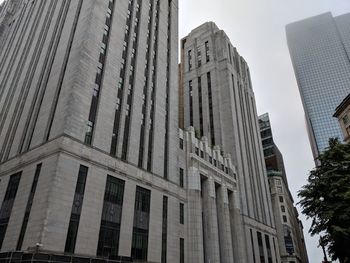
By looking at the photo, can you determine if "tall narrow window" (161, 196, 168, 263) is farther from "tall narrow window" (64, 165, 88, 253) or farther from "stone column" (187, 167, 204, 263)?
"tall narrow window" (64, 165, 88, 253)

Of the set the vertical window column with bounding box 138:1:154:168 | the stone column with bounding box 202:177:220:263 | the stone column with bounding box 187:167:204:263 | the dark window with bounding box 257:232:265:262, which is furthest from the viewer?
the dark window with bounding box 257:232:265:262

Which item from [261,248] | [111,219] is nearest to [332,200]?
[111,219]

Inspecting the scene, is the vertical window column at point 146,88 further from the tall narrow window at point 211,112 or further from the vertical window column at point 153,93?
the tall narrow window at point 211,112

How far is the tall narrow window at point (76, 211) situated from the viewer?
28.7 m

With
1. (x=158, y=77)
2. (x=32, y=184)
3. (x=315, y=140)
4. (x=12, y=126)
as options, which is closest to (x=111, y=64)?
(x=158, y=77)

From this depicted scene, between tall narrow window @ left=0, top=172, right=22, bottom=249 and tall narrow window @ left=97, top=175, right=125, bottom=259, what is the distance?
417 inches

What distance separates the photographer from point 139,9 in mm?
55625

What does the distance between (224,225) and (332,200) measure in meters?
28.8

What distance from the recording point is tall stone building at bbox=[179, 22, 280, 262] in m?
67.5

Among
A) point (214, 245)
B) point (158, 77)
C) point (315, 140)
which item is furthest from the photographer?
point (315, 140)

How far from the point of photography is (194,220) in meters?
47.2

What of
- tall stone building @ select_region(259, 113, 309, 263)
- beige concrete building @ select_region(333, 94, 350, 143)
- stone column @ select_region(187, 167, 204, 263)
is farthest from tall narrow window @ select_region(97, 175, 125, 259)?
tall stone building @ select_region(259, 113, 309, 263)

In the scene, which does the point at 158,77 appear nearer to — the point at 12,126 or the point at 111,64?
the point at 111,64

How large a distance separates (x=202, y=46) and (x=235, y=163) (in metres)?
47.7
